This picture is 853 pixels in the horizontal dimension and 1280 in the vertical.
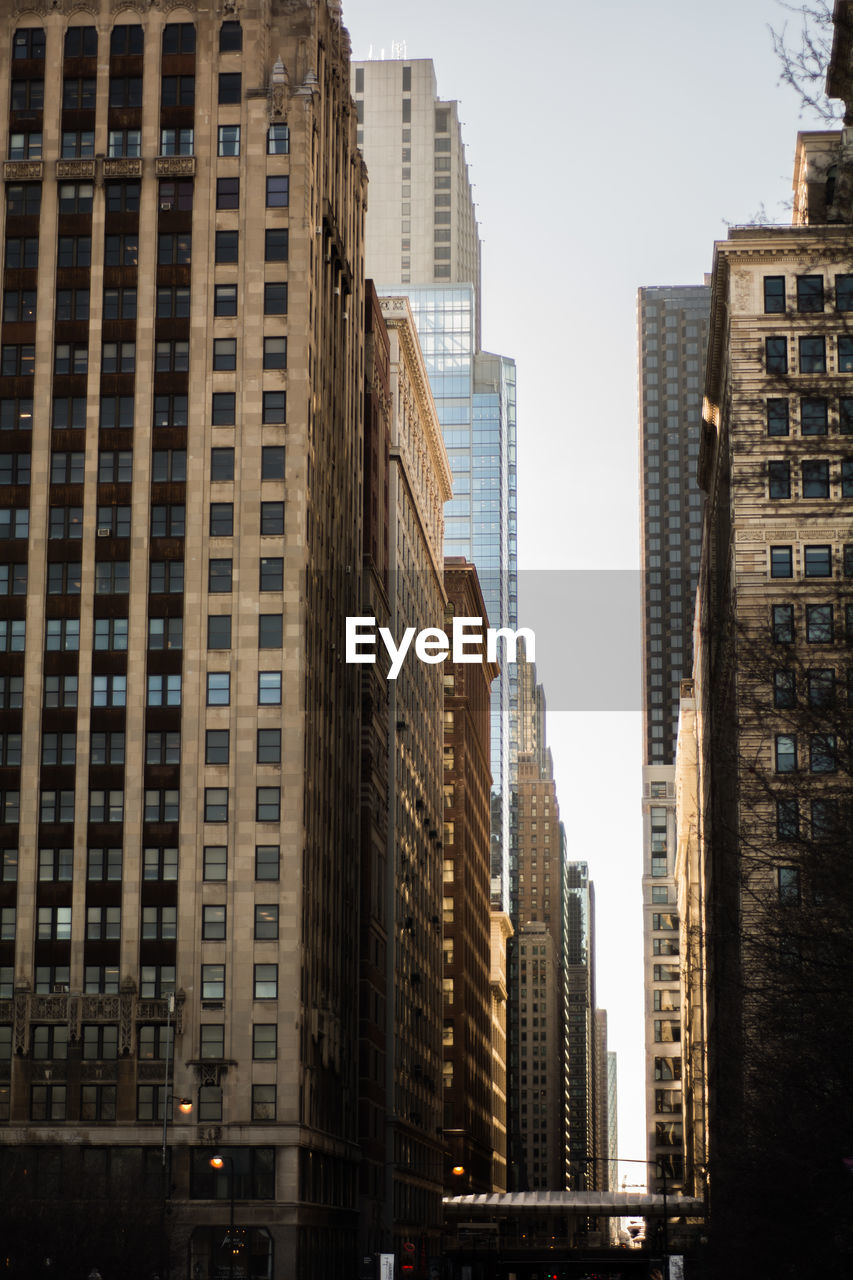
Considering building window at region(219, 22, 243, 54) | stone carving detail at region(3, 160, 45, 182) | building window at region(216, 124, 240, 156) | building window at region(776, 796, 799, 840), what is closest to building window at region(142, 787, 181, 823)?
stone carving detail at region(3, 160, 45, 182)

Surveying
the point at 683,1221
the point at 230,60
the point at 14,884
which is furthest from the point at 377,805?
the point at 683,1221

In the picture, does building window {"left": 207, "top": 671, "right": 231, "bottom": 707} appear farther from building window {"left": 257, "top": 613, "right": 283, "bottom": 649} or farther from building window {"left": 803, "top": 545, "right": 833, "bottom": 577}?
building window {"left": 803, "top": 545, "right": 833, "bottom": 577}

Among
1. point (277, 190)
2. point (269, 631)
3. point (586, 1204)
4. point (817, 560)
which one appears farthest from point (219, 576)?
point (586, 1204)

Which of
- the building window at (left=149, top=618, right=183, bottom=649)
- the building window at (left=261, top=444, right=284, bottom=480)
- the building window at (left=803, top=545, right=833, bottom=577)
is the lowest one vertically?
the building window at (left=149, top=618, right=183, bottom=649)

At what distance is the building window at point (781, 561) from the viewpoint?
102 metres

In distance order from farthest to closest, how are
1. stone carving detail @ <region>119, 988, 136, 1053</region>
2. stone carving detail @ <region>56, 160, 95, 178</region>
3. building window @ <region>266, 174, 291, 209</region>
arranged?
stone carving detail @ <region>56, 160, 95, 178</region>, building window @ <region>266, 174, 291, 209</region>, stone carving detail @ <region>119, 988, 136, 1053</region>

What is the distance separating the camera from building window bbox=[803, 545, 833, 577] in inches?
4003

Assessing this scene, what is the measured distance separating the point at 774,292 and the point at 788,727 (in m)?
67.0

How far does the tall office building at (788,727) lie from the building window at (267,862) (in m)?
24.1

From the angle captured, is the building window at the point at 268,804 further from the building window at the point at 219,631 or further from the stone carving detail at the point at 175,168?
the stone carving detail at the point at 175,168

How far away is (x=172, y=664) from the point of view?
104 meters

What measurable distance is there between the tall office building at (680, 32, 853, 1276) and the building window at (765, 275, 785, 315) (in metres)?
0.13

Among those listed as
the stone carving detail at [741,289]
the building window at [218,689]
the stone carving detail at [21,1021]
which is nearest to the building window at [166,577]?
the building window at [218,689]

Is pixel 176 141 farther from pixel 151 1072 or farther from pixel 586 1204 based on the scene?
pixel 586 1204
